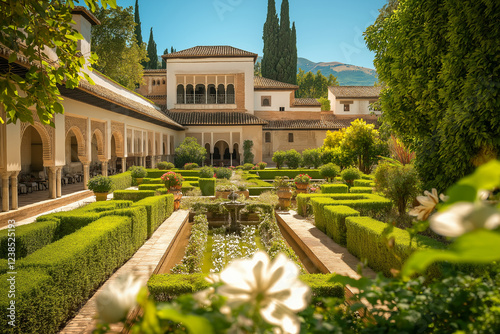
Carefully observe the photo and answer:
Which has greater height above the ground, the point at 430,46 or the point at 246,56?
the point at 246,56

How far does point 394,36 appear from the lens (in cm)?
747

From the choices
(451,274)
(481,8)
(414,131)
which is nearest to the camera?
(451,274)

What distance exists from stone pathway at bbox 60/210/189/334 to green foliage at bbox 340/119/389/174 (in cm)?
947

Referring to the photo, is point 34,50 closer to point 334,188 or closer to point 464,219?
point 464,219

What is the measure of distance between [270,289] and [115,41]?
27367mm

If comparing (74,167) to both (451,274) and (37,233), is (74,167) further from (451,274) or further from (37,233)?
(451,274)

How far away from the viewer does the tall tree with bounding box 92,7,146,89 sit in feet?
79.4

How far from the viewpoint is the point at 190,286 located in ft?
12.9

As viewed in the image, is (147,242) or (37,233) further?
(147,242)

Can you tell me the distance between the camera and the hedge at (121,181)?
13.6m

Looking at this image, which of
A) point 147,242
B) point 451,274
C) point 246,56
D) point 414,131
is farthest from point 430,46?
point 246,56

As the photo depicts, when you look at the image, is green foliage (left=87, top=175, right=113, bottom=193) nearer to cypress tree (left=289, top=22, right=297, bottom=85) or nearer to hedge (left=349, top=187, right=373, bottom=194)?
hedge (left=349, top=187, right=373, bottom=194)

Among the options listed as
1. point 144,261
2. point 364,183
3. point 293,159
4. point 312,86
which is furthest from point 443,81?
point 312,86

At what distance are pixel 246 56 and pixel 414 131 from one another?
87.6ft
